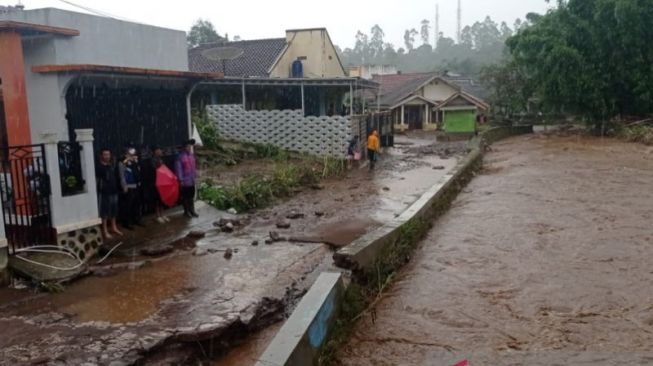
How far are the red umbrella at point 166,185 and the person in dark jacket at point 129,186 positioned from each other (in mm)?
407

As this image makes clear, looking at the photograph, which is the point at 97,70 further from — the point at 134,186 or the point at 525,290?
the point at 525,290

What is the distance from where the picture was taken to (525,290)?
7797mm

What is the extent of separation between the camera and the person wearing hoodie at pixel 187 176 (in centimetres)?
1145

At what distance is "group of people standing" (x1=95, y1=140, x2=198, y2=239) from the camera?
9.67m

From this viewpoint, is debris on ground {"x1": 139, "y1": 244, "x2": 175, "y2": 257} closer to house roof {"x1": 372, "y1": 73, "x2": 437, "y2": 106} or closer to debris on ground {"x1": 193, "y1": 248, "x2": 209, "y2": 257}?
debris on ground {"x1": 193, "y1": 248, "x2": 209, "y2": 257}

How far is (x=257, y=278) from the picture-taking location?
7.94 meters

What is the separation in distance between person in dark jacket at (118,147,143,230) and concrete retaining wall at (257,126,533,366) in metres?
4.34

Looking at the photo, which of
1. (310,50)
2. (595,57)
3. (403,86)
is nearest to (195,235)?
(310,50)

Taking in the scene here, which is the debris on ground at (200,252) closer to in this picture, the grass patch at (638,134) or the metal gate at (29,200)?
the metal gate at (29,200)

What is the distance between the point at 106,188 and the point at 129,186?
2.10 feet

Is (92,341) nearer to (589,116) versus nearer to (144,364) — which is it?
(144,364)

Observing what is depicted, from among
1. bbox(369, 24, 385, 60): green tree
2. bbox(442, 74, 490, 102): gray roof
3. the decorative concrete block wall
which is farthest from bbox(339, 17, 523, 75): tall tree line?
the decorative concrete block wall

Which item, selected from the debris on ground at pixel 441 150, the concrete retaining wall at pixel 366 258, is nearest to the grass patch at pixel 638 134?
the debris on ground at pixel 441 150

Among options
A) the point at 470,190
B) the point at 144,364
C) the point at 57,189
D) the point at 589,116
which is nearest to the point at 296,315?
the point at 144,364
